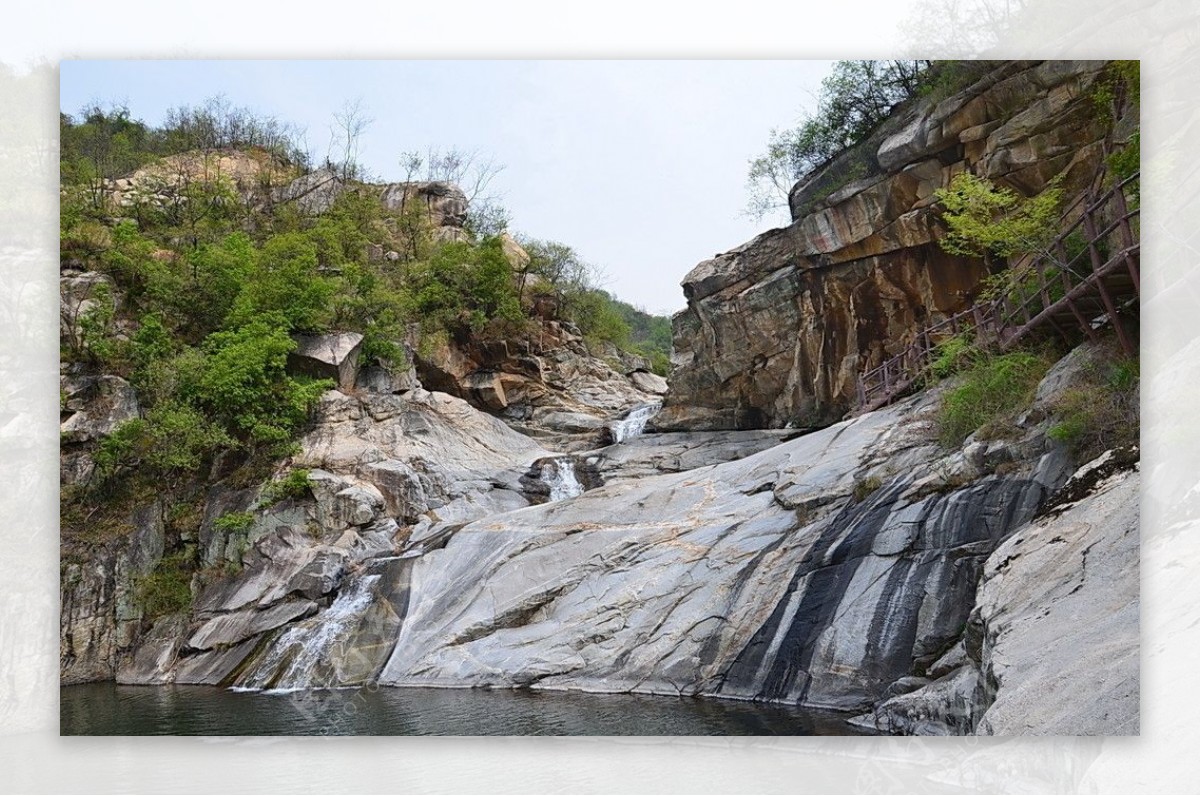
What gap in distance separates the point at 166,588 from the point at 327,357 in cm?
433

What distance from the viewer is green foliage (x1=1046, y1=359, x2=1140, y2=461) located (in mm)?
6801

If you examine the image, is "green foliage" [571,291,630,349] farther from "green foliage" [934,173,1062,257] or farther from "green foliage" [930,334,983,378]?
"green foliage" [930,334,983,378]

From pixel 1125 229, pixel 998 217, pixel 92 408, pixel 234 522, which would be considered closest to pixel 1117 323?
pixel 1125 229

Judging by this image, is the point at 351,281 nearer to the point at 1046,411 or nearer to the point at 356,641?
the point at 356,641

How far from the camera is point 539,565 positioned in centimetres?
1021

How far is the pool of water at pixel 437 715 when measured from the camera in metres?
7.13

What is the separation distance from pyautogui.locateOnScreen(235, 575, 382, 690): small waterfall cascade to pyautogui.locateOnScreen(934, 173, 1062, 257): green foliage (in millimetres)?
7870

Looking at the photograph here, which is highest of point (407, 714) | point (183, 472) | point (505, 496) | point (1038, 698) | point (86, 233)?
point (86, 233)

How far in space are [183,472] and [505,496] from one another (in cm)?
460

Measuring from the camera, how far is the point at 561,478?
15375 millimetres

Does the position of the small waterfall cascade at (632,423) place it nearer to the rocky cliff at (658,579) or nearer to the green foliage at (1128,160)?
the rocky cliff at (658,579)

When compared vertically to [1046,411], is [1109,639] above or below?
below

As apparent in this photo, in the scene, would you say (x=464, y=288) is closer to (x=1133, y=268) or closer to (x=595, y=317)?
(x=595, y=317)
